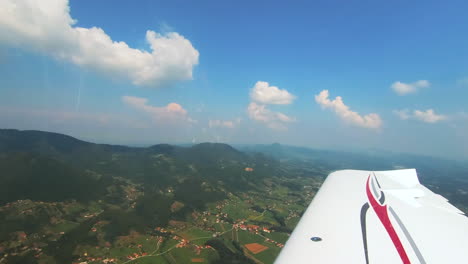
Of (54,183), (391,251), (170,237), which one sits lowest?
(170,237)

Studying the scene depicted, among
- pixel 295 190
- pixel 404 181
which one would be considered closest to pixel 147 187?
pixel 295 190

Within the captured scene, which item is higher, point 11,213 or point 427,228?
point 427,228

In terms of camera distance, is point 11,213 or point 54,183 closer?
point 11,213

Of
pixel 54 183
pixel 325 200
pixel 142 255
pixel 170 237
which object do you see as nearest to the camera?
pixel 325 200

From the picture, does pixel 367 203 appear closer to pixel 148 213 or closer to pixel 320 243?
pixel 320 243

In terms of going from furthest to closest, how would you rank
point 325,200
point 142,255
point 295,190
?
point 295,190 → point 142,255 → point 325,200

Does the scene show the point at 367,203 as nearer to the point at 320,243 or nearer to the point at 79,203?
the point at 320,243

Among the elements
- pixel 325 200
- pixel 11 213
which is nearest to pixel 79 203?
pixel 11 213
